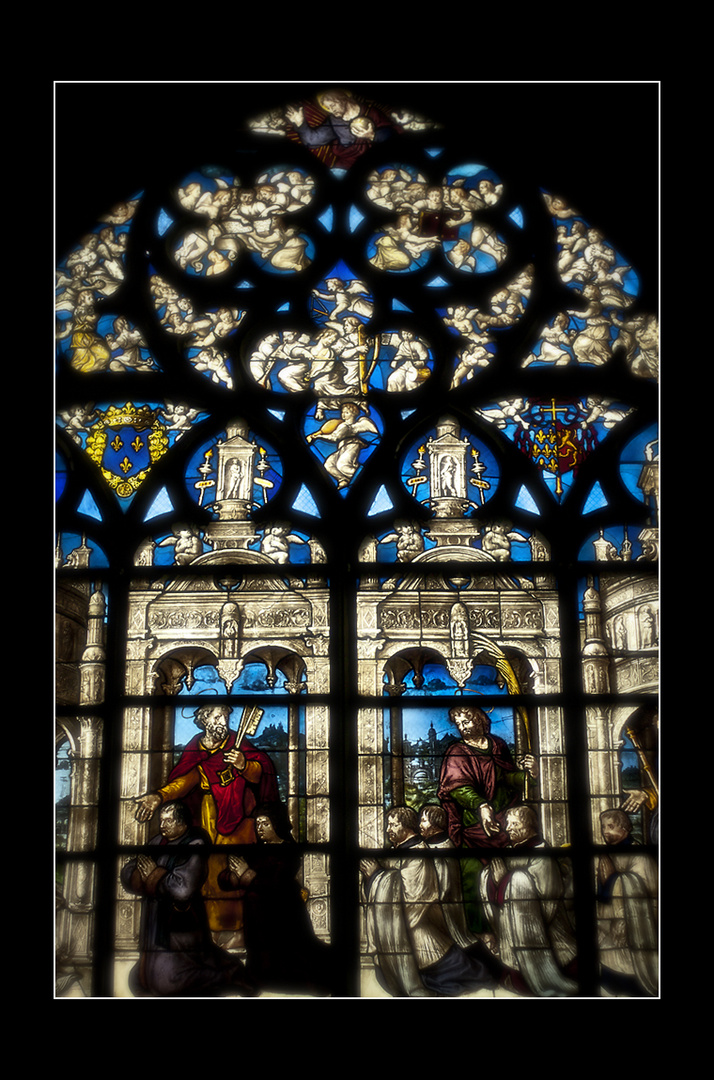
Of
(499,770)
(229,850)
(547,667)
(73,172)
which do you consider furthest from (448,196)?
(229,850)

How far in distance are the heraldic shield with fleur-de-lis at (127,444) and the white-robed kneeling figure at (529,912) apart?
256 cm

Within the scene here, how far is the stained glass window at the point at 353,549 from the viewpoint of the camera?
6.28 m

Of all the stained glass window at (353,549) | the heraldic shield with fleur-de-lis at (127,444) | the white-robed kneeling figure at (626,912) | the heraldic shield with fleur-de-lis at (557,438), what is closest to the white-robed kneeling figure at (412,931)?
the stained glass window at (353,549)

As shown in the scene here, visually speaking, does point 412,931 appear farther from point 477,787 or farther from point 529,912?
point 477,787

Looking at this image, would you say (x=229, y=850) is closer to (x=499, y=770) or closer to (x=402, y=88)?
(x=499, y=770)

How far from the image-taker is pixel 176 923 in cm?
624

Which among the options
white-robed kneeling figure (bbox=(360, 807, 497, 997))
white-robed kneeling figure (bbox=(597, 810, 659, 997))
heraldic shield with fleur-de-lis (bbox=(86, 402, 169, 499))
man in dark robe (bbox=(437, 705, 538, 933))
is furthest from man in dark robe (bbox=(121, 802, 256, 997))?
heraldic shield with fleur-de-lis (bbox=(86, 402, 169, 499))

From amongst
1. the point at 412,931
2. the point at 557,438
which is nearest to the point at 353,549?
the point at 557,438

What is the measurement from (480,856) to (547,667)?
3.18 ft

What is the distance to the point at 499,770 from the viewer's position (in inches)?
256

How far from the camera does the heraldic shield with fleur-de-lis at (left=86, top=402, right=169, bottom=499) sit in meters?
7.16

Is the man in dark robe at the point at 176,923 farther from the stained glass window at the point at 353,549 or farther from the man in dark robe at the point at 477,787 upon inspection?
the man in dark robe at the point at 477,787

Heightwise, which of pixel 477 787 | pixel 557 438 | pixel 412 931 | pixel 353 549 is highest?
pixel 557 438

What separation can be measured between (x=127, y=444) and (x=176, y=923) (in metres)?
2.47
